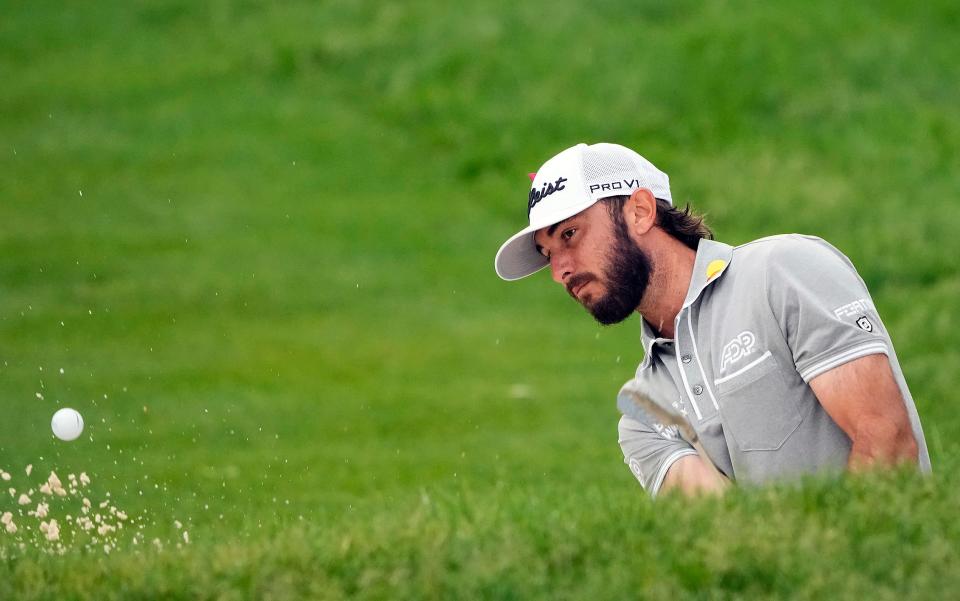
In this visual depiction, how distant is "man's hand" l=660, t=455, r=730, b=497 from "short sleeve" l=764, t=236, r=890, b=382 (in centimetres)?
62

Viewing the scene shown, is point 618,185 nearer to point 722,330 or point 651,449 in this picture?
point 722,330

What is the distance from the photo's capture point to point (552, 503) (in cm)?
584

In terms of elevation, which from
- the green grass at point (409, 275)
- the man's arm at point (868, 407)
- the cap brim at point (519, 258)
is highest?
the man's arm at point (868, 407)

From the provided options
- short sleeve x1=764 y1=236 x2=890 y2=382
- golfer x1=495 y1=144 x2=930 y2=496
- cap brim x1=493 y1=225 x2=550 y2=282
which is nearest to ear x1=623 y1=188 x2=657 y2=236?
golfer x1=495 y1=144 x2=930 y2=496

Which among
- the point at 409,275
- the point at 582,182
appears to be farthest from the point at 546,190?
the point at 409,275

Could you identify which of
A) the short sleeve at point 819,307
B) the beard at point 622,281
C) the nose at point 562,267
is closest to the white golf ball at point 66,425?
the nose at point 562,267

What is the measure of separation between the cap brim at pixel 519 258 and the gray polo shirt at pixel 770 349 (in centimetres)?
80

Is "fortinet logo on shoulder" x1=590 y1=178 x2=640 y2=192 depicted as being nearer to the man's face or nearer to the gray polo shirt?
the man's face

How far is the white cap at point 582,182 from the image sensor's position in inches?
→ 237

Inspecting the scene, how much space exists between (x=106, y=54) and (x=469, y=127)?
752cm

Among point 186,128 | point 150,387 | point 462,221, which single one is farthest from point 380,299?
point 186,128

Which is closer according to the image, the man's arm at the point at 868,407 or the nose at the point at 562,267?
the man's arm at the point at 868,407

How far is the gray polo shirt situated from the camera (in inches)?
209

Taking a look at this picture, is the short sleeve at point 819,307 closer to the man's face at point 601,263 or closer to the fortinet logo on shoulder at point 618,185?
the man's face at point 601,263
